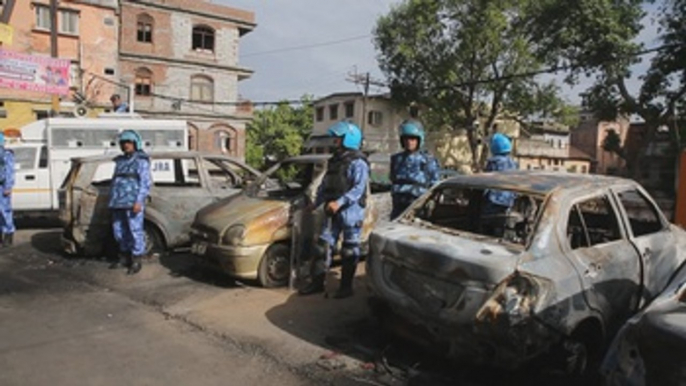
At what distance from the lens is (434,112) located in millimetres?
33875

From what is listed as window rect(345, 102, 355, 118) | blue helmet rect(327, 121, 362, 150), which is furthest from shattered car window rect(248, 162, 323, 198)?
window rect(345, 102, 355, 118)

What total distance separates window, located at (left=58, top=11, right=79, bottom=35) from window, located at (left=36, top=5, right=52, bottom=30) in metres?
0.58

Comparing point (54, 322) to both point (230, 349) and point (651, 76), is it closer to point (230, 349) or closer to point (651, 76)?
point (230, 349)

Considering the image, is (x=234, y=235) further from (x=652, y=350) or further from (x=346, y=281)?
(x=652, y=350)

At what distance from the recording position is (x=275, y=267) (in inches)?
243

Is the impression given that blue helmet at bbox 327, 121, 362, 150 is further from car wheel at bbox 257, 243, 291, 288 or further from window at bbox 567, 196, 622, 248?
window at bbox 567, 196, 622, 248

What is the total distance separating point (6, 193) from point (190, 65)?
77.4 feet

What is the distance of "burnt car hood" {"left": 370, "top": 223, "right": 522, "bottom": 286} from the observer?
344 centimetres

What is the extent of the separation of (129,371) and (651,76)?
968 inches

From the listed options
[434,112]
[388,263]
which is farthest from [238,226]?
[434,112]

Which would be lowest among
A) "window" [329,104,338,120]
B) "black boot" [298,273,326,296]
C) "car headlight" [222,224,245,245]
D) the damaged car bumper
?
"black boot" [298,273,326,296]

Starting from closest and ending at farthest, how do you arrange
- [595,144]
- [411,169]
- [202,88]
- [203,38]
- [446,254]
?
[446,254] < [411,169] < [202,88] < [203,38] < [595,144]

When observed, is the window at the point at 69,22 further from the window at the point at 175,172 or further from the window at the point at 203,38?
the window at the point at 175,172

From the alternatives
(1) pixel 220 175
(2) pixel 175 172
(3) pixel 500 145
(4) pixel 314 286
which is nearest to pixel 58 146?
(2) pixel 175 172
